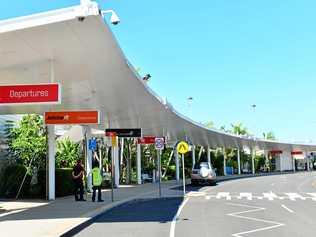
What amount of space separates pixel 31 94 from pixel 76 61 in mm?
1982

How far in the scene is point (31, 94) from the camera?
53.8 ft

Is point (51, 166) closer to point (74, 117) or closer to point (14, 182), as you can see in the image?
point (14, 182)

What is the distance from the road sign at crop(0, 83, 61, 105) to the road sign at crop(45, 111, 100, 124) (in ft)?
15.6

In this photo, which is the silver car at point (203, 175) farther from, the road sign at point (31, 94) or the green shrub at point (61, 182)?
the road sign at point (31, 94)

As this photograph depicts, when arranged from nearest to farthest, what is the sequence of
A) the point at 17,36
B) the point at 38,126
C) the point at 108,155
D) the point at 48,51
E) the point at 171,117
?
the point at 17,36 < the point at 48,51 < the point at 38,126 < the point at 171,117 < the point at 108,155

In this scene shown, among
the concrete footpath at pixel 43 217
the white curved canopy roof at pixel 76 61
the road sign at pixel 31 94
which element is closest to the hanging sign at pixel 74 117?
the white curved canopy roof at pixel 76 61

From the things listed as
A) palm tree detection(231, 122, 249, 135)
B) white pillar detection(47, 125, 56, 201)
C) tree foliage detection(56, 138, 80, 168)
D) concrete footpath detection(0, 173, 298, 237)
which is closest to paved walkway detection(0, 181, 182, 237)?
concrete footpath detection(0, 173, 298, 237)

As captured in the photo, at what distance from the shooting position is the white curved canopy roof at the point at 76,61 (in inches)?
539

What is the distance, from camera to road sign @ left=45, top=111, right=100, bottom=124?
21141 millimetres

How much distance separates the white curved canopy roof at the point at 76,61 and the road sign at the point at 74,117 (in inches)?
47.9

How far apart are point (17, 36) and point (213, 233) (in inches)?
281

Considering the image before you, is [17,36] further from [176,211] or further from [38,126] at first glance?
[38,126]

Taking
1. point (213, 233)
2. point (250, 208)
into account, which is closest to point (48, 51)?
point (213, 233)

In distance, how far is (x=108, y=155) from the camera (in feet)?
157
